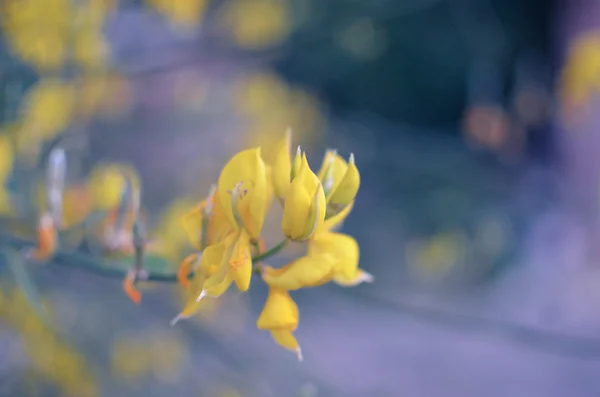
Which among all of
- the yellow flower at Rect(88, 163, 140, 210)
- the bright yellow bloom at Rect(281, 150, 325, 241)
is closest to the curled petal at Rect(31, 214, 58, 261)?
the yellow flower at Rect(88, 163, 140, 210)

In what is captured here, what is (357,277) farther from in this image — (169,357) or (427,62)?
(427,62)

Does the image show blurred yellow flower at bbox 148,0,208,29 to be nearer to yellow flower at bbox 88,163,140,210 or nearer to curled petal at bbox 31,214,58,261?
yellow flower at bbox 88,163,140,210

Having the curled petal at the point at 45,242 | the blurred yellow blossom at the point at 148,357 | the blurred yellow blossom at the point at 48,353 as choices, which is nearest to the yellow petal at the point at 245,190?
the curled petal at the point at 45,242

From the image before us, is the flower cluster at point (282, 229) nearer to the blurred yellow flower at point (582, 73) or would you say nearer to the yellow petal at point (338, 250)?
the yellow petal at point (338, 250)

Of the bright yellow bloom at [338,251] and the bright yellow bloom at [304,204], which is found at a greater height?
the bright yellow bloom at [304,204]

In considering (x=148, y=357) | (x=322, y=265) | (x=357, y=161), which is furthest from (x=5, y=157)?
(x=357, y=161)

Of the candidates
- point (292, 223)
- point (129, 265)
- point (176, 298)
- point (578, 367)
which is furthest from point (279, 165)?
point (578, 367)
